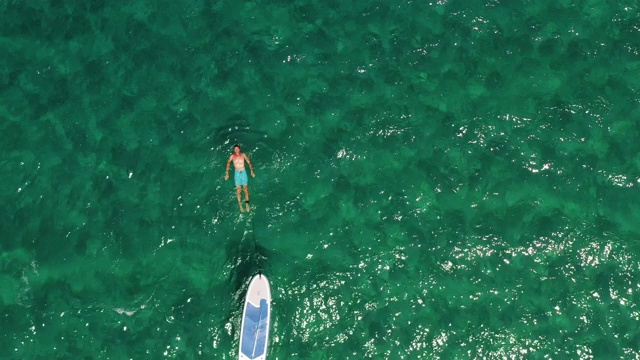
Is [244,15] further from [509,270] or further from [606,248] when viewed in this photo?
[606,248]

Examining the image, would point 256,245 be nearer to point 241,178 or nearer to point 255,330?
point 241,178

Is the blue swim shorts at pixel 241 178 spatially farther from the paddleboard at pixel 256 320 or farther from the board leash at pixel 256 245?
the paddleboard at pixel 256 320

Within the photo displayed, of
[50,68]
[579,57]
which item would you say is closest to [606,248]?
[579,57]

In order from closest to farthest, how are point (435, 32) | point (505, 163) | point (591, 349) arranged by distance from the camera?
point (591, 349)
point (505, 163)
point (435, 32)

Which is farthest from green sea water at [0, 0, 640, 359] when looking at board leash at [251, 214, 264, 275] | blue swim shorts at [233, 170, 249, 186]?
blue swim shorts at [233, 170, 249, 186]

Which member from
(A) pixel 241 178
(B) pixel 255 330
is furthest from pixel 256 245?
(B) pixel 255 330

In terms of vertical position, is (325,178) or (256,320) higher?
(325,178)

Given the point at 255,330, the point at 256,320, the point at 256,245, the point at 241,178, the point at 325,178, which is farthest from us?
the point at 325,178
